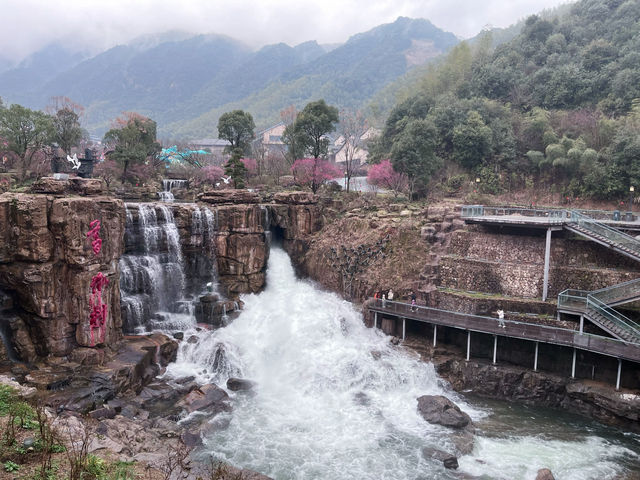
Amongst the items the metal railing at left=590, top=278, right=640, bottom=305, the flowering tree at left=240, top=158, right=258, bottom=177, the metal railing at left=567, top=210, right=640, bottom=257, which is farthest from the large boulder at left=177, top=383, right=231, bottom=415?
the flowering tree at left=240, top=158, right=258, bottom=177

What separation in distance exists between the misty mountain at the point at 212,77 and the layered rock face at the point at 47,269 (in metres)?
84.4

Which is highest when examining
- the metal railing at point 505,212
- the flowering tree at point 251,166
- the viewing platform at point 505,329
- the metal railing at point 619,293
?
the flowering tree at point 251,166

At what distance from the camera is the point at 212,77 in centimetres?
16575

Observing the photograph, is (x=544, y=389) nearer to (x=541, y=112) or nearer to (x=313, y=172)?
(x=313, y=172)

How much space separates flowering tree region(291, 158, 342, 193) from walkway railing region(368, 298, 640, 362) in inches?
680

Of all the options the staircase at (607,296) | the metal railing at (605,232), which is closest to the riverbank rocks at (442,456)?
the staircase at (607,296)

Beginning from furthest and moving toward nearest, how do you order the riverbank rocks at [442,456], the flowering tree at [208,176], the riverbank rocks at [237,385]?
1. the flowering tree at [208,176]
2. the riverbank rocks at [237,385]
3. the riverbank rocks at [442,456]

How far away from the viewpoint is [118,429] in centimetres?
1706

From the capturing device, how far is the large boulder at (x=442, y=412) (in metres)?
19.8

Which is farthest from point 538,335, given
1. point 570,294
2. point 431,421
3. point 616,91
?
point 616,91

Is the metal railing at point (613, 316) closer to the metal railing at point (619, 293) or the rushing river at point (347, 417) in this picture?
the metal railing at point (619, 293)

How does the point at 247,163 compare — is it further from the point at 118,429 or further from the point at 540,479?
the point at 540,479

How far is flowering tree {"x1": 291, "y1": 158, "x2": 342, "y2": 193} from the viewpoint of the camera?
4159 cm

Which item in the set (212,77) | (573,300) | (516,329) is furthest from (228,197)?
(212,77)
